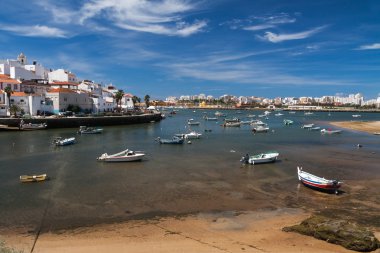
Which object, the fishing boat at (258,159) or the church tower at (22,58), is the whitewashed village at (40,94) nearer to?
the church tower at (22,58)

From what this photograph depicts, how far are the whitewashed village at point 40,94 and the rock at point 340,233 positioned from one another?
67.8 meters

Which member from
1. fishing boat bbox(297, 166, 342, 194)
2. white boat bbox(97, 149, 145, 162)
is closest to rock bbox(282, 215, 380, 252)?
fishing boat bbox(297, 166, 342, 194)

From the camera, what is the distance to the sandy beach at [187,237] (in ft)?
48.0

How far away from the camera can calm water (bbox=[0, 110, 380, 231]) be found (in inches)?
787

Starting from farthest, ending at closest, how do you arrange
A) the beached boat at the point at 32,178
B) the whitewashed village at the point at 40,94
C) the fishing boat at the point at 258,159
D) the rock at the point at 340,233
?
the whitewashed village at the point at 40,94 → the fishing boat at the point at 258,159 → the beached boat at the point at 32,178 → the rock at the point at 340,233

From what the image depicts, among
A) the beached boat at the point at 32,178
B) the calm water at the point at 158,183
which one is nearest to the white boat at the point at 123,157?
the calm water at the point at 158,183

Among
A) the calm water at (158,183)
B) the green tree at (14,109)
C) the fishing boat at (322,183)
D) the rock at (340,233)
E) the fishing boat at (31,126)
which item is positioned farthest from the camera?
the green tree at (14,109)

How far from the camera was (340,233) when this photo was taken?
15.1m

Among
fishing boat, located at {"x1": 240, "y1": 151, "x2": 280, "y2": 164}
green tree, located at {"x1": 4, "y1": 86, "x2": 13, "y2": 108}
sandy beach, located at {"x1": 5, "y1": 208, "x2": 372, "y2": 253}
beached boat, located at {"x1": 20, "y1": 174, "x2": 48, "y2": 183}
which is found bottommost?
sandy beach, located at {"x1": 5, "y1": 208, "x2": 372, "y2": 253}

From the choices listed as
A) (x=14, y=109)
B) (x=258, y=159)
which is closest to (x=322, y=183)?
(x=258, y=159)

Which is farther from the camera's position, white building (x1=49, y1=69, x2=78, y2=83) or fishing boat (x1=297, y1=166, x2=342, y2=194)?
white building (x1=49, y1=69, x2=78, y2=83)

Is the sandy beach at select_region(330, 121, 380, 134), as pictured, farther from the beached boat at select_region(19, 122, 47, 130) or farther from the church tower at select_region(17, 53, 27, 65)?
the church tower at select_region(17, 53, 27, 65)

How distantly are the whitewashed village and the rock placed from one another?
222 ft

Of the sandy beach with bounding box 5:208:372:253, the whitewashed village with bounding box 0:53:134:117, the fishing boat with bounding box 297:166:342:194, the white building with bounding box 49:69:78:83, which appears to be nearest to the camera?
the sandy beach with bounding box 5:208:372:253
